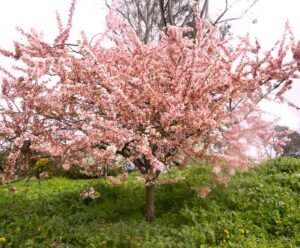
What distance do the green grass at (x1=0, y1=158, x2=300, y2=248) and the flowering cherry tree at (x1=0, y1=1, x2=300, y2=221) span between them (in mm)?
839

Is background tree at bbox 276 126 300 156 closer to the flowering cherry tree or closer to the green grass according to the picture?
the green grass

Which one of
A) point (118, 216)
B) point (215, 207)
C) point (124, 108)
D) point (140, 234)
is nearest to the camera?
point (124, 108)

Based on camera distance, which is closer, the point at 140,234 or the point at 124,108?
the point at 124,108

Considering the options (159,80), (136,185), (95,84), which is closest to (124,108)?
(95,84)

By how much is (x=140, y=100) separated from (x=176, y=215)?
7.66 feet

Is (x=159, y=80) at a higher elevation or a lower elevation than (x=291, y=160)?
higher

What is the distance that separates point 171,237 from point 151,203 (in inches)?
56.0

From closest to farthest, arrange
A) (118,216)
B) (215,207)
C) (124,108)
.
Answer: (124,108) < (215,207) < (118,216)

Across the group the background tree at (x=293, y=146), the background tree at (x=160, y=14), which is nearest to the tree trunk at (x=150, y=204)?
the background tree at (x=160, y=14)

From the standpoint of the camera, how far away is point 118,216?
24.4 feet

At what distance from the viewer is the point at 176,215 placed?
22.9 feet

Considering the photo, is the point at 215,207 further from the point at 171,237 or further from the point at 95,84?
the point at 95,84

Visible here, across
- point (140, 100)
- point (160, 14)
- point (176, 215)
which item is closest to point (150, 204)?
point (176, 215)

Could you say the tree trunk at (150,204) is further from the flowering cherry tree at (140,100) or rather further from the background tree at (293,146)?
the background tree at (293,146)
